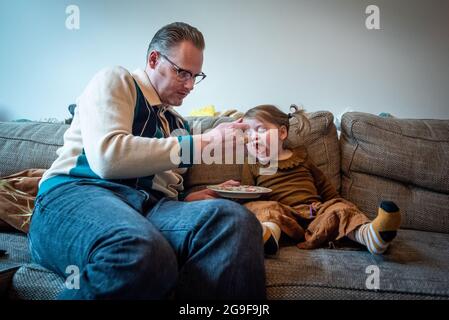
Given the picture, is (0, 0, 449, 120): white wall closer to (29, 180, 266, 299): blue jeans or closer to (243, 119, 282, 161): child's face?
(243, 119, 282, 161): child's face

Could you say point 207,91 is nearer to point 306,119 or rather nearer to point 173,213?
point 306,119

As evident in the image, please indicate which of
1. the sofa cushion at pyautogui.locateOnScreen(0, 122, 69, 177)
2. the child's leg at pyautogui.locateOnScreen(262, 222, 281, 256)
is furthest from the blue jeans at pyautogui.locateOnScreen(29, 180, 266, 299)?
the sofa cushion at pyautogui.locateOnScreen(0, 122, 69, 177)

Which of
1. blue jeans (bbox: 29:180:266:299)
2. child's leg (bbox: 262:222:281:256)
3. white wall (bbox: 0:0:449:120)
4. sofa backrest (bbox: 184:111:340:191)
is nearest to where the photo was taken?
blue jeans (bbox: 29:180:266:299)

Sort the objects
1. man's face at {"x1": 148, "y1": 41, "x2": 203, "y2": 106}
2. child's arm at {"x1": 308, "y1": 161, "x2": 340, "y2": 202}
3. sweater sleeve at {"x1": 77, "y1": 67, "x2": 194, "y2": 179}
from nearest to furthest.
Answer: sweater sleeve at {"x1": 77, "y1": 67, "x2": 194, "y2": 179}
man's face at {"x1": 148, "y1": 41, "x2": 203, "y2": 106}
child's arm at {"x1": 308, "y1": 161, "x2": 340, "y2": 202}

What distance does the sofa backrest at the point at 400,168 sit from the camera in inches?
59.2

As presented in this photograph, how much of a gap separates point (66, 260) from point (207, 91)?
1627 mm

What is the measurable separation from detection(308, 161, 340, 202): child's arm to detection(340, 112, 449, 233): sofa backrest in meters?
0.13

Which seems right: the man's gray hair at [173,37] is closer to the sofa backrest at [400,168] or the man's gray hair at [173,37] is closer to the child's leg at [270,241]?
the child's leg at [270,241]

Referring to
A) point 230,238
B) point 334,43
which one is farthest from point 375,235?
point 334,43

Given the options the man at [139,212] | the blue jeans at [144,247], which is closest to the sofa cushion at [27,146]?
the man at [139,212]

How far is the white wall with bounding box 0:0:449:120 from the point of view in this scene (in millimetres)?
2156

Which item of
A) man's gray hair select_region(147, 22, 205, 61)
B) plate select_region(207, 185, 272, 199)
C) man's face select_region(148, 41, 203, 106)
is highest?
man's gray hair select_region(147, 22, 205, 61)

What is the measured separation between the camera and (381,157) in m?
1.55

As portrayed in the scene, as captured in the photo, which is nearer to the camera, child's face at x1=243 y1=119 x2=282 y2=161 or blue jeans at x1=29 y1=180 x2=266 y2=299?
blue jeans at x1=29 y1=180 x2=266 y2=299
